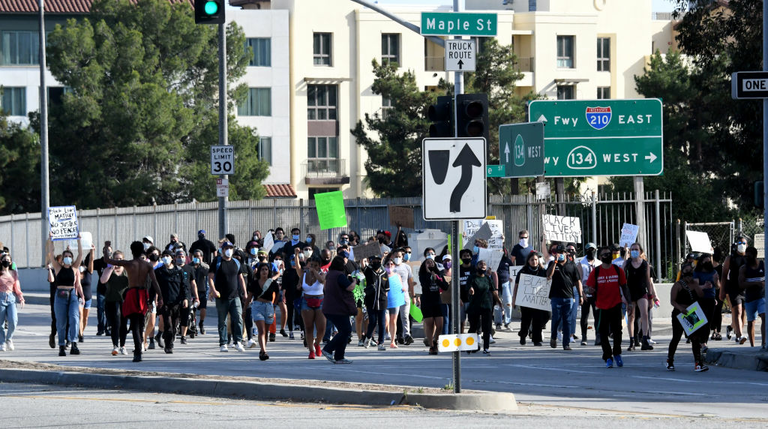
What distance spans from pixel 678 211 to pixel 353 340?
54.0 feet

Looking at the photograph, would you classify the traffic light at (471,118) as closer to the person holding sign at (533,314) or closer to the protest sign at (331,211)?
the person holding sign at (533,314)

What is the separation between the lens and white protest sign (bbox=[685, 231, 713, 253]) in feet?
92.3

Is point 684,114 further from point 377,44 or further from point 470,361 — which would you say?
point 470,361

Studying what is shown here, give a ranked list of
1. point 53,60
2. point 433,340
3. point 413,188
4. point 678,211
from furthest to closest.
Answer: point 413,188
point 53,60
point 678,211
point 433,340

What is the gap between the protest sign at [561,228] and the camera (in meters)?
26.8

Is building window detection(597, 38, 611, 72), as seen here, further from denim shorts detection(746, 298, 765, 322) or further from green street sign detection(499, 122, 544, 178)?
denim shorts detection(746, 298, 765, 322)

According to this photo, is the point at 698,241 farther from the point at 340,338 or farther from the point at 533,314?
the point at 340,338

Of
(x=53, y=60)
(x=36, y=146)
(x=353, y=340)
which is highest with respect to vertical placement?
(x=53, y=60)

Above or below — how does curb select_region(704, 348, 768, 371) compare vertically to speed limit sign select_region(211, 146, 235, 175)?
below

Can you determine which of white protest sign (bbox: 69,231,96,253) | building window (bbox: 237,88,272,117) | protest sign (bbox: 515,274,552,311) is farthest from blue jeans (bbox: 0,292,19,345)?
building window (bbox: 237,88,272,117)

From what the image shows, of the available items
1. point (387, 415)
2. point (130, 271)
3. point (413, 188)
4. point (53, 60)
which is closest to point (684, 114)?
point (413, 188)

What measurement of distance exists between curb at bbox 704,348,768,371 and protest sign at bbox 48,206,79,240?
15019 millimetres

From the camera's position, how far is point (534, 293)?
2278 centimetres

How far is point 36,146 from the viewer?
177ft
